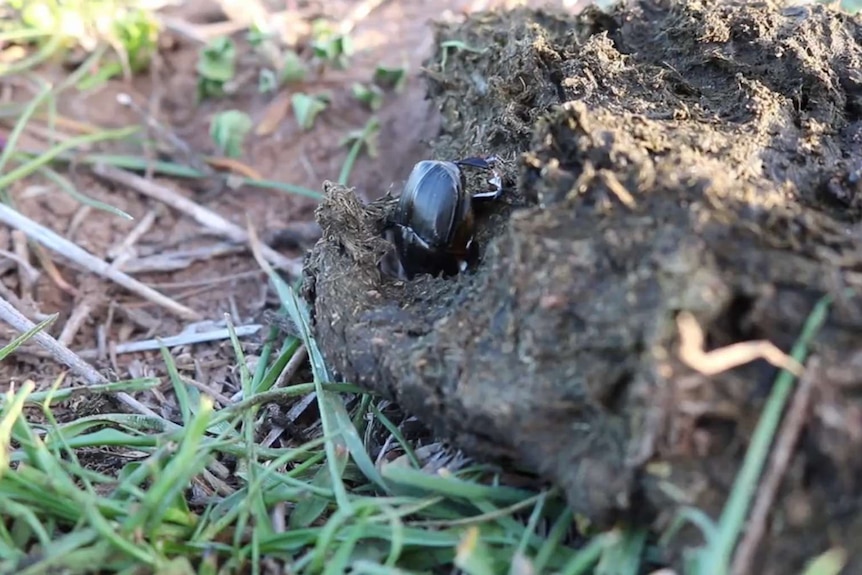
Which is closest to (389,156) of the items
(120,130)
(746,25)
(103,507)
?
(120,130)

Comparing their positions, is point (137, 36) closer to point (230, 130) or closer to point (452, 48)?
point (230, 130)

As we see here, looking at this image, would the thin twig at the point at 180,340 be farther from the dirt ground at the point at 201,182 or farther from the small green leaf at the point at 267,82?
the small green leaf at the point at 267,82

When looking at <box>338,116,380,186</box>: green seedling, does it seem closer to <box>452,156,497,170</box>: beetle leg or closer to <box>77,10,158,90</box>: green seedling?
<box>452,156,497,170</box>: beetle leg

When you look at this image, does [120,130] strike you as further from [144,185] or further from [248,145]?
[248,145]

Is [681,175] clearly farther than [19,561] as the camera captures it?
Yes

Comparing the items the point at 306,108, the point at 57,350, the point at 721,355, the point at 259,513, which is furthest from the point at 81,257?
the point at 721,355

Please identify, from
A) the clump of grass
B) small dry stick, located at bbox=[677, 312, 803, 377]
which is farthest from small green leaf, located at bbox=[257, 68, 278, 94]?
small dry stick, located at bbox=[677, 312, 803, 377]
